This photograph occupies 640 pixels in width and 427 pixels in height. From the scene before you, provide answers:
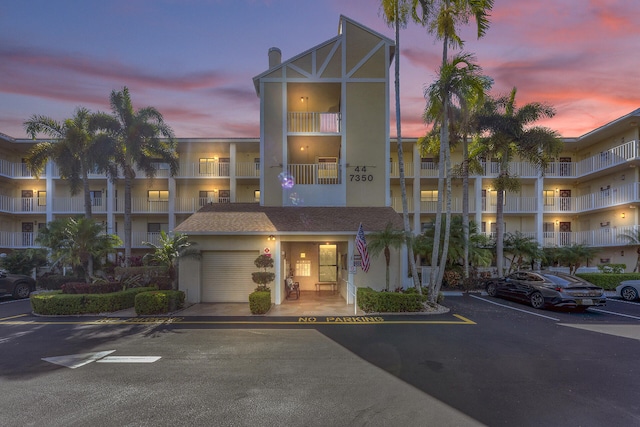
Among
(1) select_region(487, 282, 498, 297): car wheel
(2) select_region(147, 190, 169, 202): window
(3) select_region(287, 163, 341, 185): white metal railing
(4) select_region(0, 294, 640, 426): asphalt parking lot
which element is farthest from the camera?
(2) select_region(147, 190, 169, 202): window

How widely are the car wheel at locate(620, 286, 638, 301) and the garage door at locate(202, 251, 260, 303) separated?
18021 mm

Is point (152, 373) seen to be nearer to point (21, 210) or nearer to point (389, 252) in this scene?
point (389, 252)

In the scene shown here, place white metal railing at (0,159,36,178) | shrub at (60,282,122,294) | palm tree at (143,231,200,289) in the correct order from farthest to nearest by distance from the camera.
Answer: white metal railing at (0,159,36,178), palm tree at (143,231,200,289), shrub at (60,282,122,294)

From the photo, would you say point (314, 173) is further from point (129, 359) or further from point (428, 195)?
point (129, 359)

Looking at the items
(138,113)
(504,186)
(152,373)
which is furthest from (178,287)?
(504,186)

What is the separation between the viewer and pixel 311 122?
17.5 metres

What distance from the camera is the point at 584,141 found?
23.5 meters

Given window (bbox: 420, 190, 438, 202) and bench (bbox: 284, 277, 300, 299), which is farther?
window (bbox: 420, 190, 438, 202)

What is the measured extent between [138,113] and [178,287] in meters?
11.3

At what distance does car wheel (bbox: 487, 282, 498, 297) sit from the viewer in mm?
15773

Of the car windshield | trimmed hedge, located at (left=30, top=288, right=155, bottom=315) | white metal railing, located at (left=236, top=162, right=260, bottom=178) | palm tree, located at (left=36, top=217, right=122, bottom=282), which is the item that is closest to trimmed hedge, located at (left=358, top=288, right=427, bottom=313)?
the car windshield

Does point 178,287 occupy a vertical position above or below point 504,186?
below

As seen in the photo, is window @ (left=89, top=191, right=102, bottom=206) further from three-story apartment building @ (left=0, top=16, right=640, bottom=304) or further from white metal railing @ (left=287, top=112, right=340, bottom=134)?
white metal railing @ (left=287, top=112, right=340, bottom=134)

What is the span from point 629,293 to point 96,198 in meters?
35.4
